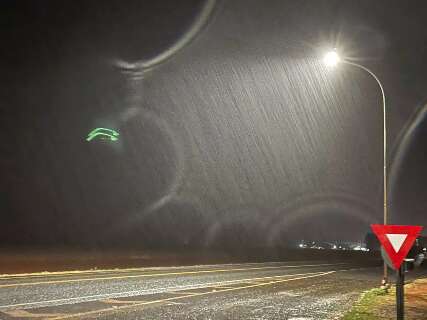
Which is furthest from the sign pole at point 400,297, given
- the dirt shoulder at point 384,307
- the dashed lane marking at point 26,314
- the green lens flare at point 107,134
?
the green lens flare at point 107,134

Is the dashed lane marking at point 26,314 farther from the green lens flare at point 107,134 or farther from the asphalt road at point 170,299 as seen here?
the green lens flare at point 107,134

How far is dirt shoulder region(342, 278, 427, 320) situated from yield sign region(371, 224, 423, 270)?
464cm

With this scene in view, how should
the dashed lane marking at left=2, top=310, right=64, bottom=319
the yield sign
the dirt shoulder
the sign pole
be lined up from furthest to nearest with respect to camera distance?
the dirt shoulder < the dashed lane marking at left=2, top=310, right=64, bottom=319 < the yield sign < the sign pole

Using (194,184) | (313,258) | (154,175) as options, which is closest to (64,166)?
(154,175)

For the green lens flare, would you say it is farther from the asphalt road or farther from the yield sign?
the yield sign

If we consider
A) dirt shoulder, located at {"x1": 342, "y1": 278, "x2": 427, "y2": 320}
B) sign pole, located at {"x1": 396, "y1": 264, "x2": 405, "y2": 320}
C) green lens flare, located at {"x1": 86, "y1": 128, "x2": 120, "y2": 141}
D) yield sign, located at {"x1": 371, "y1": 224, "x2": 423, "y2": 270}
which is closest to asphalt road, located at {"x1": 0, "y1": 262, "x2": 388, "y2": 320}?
dirt shoulder, located at {"x1": 342, "y1": 278, "x2": 427, "y2": 320}

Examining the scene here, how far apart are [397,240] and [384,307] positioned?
6.99 meters

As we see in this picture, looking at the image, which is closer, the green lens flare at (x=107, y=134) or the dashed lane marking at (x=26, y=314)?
the dashed lane marking at (x=26, y=314)

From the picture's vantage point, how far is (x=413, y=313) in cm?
1201

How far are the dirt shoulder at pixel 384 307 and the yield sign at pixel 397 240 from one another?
4.64 m

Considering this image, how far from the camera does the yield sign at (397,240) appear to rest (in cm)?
671

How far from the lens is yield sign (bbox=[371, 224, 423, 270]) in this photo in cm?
671

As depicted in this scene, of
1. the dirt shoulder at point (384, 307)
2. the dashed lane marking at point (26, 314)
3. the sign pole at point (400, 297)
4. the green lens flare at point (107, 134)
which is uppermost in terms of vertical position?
the green lens flare at point (107, 134)

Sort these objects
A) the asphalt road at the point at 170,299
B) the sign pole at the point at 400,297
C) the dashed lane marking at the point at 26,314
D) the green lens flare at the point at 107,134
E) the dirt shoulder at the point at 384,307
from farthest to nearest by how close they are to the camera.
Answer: the green lens flare at the point at 107,134, the dirt shoulder at the point at 384,307, the asphalt road at the point at 170,299, the dashed lane marking at the point at 26,314, the sign pole at the point at 400,297
